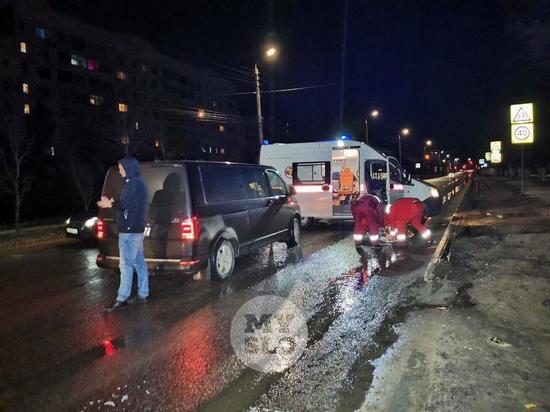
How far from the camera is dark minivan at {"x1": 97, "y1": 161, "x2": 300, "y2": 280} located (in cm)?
696

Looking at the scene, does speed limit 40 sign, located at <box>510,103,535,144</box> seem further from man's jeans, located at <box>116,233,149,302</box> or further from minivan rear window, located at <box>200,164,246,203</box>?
man's jeans, located at <box>116,233,149,302</box>

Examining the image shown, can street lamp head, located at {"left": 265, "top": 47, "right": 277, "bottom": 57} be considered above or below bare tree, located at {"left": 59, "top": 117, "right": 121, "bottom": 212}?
above

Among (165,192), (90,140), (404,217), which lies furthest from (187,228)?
(90,140)

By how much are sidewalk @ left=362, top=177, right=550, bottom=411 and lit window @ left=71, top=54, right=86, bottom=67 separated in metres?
62.8

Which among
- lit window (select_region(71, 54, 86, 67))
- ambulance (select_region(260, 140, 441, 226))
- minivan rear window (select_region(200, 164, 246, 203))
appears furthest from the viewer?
lit window (select_region(71, 54, 86, 67))

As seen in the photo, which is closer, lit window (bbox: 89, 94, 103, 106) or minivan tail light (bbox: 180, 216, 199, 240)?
minivan tail light (bbox: 180, 216, 199, 240)

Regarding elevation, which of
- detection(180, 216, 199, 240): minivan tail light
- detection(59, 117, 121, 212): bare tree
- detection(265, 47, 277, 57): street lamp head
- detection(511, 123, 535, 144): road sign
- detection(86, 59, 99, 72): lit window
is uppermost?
detection(86, 59, 99, 72): lit window

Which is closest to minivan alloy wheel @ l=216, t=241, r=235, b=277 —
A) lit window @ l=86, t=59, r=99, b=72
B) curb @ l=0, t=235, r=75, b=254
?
curb @ l=0, t=235, r=75, b=254

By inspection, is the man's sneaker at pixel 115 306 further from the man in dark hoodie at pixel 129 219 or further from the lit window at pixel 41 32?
the lit window at pixel 41 32

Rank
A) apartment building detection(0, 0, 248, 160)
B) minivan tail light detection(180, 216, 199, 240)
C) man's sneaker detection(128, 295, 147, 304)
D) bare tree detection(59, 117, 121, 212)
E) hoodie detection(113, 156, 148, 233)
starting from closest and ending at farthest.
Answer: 1. hoodie detection(113, 156, 148, 233)
2. man's sneaker detection(128, 295, 147, 304)
3. minivan tail light detection(180, 216, 199, 240)
4. bare tree detection(59, 117, 121, 212)
5. apartment building detection(0, 0, 248, 160)

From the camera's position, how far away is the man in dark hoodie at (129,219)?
6.14 metres

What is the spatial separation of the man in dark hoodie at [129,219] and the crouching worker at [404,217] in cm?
621

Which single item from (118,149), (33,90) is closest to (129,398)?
(118,149)

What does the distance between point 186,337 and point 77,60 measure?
64520mm
